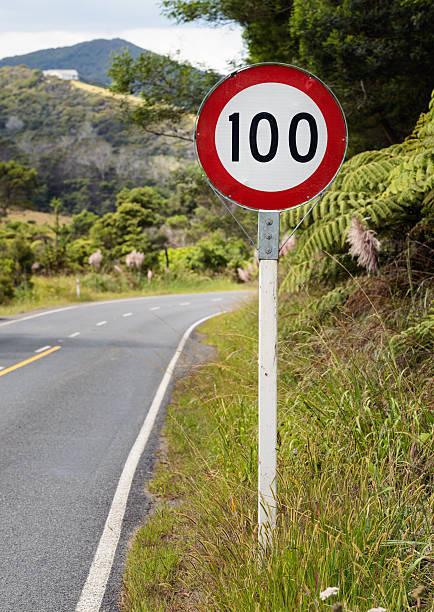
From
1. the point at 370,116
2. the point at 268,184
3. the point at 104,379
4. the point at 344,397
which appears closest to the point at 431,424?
the point at 344,397

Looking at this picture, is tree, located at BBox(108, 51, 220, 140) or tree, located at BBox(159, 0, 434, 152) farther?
tree, located at BBox(108, 51, 220, 140)

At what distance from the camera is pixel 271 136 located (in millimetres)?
3123

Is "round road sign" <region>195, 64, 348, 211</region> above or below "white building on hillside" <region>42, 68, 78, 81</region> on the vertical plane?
below

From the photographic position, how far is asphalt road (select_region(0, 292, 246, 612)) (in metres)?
3.93

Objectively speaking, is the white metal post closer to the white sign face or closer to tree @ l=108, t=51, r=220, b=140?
the white sign face

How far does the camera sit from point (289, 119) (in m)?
3.13

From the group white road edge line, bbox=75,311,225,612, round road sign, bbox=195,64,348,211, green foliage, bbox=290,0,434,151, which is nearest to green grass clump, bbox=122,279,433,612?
white road edge line, bbox=75,311,225,612

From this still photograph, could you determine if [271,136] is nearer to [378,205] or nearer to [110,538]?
[110,538]

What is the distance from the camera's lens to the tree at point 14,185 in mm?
67062

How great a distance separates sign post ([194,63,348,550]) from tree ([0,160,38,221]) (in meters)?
67.6

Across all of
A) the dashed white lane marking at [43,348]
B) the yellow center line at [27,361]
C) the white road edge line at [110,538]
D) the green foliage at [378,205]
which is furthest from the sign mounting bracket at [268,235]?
the dashed white lane marking at [43,348]

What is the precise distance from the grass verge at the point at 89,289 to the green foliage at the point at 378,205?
1505 cm

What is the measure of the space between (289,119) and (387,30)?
22.7 feet

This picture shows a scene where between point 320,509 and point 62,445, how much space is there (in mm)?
4047
